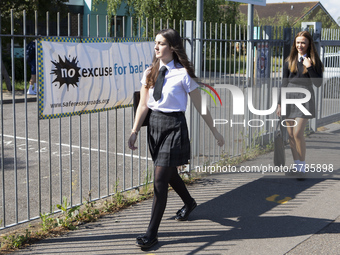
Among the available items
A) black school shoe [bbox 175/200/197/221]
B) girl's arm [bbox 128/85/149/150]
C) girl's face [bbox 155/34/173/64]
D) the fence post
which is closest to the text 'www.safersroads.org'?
girl's arm [bbox 128/85/149/150]

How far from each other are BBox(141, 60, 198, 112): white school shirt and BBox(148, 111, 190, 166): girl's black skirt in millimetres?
59

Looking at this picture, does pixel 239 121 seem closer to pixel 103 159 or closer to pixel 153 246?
pixel 103 159

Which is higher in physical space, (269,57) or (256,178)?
(269,57)

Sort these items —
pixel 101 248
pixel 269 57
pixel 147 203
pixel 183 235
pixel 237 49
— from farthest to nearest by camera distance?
pixel 269 57, pixel 237 49, pixel 147 203, pixel 183 235, pixel 101 248

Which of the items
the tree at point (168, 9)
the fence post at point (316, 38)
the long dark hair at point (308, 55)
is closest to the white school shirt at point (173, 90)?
the long dark hair at point (308, 55)

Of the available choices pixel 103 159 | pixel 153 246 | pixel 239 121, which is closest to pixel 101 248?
pixel 153 246

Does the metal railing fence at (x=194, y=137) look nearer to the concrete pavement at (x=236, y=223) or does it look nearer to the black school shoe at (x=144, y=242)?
the concrete pavement at (x=236, y=223)

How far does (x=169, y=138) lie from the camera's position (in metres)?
4.28

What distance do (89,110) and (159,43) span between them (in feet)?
4.05

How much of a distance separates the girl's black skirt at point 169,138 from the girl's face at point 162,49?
18.8 inches

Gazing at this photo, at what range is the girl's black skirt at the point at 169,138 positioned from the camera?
14.0 ft

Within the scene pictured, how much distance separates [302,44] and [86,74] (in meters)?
2.94

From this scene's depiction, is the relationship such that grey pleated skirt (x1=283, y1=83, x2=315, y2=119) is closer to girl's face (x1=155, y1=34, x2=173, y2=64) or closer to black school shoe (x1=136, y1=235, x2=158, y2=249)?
girl's face (x1=155, y1=34, x2=173, y2=64)

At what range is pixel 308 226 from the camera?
16.1 ft
